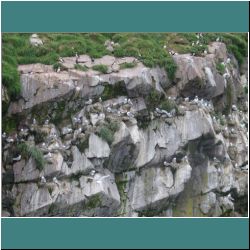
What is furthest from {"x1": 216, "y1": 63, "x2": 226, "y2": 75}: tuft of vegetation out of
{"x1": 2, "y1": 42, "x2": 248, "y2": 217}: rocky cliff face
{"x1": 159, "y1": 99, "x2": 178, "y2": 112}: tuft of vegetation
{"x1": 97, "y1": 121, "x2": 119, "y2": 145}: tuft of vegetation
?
{"x1": 97, "y1": 121, "x2": 119, "y2": 145}: tuft of vegetation

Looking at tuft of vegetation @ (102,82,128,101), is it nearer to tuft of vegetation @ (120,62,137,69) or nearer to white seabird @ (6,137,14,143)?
tuft of vegetation @ (120,62,137,69)

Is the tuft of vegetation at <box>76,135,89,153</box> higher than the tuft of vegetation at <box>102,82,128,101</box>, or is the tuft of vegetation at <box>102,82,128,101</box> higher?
the tuft of vegetation at <box>102,82,128,101</box>

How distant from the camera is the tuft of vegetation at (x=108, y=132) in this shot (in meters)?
17.4

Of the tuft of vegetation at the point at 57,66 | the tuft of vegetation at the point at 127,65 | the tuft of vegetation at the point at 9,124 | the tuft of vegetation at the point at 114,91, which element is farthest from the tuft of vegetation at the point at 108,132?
the tuft of vegetation at the point at 9,124

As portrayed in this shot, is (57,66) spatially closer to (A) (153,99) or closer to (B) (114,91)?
(B) (114,91)

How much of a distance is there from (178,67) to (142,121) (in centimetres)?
196

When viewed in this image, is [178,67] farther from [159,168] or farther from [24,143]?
[24,143]

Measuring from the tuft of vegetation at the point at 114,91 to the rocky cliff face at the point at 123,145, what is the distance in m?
0.03

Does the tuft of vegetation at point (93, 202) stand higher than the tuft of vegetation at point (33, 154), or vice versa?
the tuft of vegetation at point (33, 154)

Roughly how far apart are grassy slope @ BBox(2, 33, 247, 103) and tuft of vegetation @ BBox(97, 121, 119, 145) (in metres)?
2.14

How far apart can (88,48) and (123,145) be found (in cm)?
308

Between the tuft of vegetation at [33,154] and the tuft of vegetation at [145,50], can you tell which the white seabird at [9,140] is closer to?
the tuft of vegetation at [33,154]

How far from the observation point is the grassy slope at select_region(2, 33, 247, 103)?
17.8m

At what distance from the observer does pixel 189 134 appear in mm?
19000
